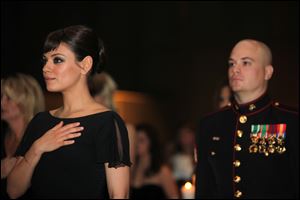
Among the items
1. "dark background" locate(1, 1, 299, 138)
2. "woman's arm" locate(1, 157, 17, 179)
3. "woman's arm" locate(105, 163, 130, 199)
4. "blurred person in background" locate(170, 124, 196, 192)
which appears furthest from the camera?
"blurred person in background" locate(170, 124, 196, 192)

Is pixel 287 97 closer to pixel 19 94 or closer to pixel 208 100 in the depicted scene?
pixel 208 100

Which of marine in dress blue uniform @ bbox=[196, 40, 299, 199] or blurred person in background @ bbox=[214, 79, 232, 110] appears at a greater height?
→ blurred person in background @ bbox=[214, 79, 232, 110]

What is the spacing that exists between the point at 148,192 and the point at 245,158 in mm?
1774

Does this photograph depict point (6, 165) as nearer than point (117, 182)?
No

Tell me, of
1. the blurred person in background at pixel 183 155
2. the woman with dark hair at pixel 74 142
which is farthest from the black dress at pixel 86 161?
the blurred person in background at pixel 183 155

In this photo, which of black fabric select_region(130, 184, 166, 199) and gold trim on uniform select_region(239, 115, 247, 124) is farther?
black fabric select_region(130, 184, 166, 199)

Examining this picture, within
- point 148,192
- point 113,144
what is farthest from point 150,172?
point 113,144

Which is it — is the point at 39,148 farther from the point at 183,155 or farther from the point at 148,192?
the point at 183,155

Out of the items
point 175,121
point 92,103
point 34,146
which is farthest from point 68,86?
point 175,121

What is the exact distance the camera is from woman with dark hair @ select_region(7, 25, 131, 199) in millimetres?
1996

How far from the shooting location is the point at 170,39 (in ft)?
23.7

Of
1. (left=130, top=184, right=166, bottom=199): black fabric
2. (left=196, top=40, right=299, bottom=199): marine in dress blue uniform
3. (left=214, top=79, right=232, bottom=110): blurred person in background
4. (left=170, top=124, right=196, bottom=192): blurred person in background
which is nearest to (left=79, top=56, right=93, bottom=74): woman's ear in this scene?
(left=196, top=40, right=299, bottom=199): marine in dress blue uniform

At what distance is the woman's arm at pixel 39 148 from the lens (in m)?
2.02

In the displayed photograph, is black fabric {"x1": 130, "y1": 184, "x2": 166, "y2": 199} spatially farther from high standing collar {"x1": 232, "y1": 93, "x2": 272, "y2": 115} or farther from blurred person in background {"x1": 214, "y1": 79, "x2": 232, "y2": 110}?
high standing collar {"x1": 232, "y1": 93, "x2": 272, "y2": 115}
